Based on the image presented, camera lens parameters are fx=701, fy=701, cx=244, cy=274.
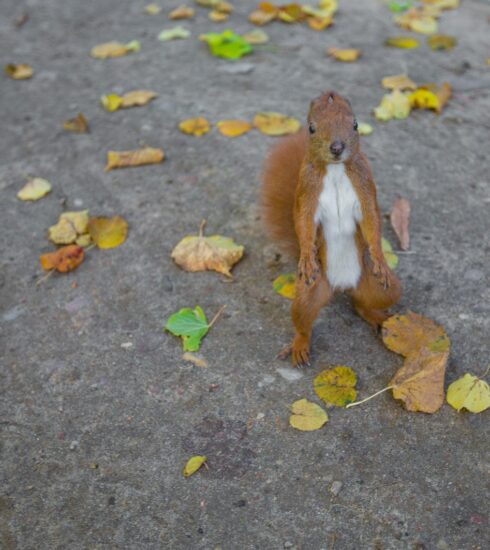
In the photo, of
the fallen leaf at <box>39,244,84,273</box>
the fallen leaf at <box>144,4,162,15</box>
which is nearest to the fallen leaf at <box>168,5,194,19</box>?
the fallen leaf at <box>144,4,162,15</box>

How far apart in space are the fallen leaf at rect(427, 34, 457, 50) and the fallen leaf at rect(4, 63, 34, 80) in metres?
2.39

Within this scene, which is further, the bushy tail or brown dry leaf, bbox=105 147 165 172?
brown dry leaf, bbox=105 147 165 172

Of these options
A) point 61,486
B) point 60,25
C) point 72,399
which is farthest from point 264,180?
point 60,25

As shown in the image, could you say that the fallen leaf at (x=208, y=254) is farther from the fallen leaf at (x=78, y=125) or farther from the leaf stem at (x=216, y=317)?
the fallen leaf at (x=78, y=125)

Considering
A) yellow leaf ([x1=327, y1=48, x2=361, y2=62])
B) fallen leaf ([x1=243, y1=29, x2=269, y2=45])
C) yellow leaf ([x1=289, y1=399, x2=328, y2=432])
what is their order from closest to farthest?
1. yellow leaf ([x1=289, y1=399, x2=328, y2=432])
2. yellow leaf ([x1=327, y1=48, x2=361, y2=62])
3. fallen leaf ([x1=243, y1=29, x2=269, y2=45])

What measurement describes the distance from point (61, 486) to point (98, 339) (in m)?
0.60

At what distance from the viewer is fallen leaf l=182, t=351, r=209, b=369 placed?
7.38 feet

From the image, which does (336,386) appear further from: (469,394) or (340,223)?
(340,223)

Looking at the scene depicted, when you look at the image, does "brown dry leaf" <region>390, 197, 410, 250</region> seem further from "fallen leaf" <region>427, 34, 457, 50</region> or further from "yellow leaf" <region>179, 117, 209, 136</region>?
"fallen leaf" <region>427, 34, 457, 50</region>

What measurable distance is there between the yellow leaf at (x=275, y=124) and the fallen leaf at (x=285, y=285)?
101cm

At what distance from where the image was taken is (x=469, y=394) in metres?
2.03

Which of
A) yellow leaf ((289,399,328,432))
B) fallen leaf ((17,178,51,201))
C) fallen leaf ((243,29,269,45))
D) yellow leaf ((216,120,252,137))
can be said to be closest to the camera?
yellow leaf ((289,399,328,432))

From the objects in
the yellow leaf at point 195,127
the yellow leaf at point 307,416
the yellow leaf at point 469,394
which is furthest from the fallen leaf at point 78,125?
the yellow leaf at point 469,394

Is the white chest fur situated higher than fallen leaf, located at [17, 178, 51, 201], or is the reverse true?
the white chest fur
